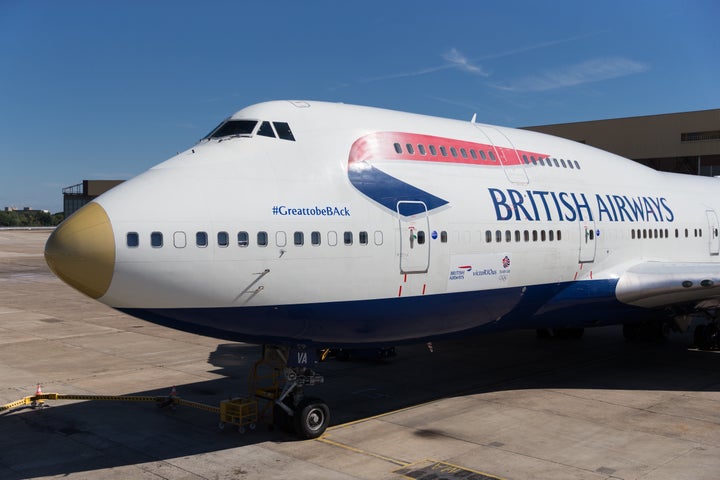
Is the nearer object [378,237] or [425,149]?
[378,237]

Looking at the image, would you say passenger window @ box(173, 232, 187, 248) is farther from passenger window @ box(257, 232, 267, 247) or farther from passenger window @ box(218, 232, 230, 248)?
passenger window @ box(257, 232, 267, 247)

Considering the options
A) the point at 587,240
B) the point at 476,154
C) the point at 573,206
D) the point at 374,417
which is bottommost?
the point at 374,417

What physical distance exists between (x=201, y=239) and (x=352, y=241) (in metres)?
2.83

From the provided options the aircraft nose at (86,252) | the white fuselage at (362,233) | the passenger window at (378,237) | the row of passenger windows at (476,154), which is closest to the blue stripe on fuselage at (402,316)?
the white fuselage at (362,233)

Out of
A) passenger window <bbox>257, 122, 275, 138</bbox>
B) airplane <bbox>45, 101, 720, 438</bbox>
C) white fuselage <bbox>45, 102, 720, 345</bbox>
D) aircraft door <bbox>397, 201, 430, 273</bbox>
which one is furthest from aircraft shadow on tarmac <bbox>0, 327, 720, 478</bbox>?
passenger window <bbox>257, 122, 275, 138</bbox>

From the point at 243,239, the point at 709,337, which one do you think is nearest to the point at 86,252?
the point at 243,239

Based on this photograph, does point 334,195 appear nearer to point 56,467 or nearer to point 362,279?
point 362,279

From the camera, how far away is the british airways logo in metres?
15.1

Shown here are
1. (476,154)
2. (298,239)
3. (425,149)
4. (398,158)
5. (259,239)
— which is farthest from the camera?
(476,154)

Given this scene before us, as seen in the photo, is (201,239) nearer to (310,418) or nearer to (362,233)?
(362,233)

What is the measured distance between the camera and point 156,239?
10.5 m

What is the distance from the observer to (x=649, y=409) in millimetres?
14945

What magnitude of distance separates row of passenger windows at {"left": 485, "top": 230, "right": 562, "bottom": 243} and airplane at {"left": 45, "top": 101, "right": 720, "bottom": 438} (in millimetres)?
47

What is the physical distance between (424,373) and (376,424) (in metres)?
4.77
